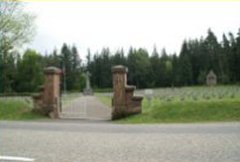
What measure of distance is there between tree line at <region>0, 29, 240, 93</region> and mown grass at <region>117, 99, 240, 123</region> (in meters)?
67.4

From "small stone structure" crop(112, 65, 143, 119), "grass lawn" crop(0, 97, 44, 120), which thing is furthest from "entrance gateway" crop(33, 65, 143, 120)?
"grass lawn" crop(0, 97, 44, 120)

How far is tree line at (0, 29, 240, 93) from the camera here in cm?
9169

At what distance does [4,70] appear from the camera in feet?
269

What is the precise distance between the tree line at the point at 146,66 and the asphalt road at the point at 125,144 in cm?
7333

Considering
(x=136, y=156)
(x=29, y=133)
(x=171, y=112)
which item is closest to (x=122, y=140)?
(x=136, y=156)

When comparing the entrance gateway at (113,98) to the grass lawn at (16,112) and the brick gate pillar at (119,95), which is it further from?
the grass lawn at (16,112)

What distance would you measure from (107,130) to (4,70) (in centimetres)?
7135

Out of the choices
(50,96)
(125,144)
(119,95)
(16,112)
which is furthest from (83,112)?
(125,144)

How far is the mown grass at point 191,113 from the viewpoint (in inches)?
733

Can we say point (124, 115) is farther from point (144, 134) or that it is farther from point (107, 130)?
point (144, 134)

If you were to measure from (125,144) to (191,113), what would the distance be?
9.35 meters

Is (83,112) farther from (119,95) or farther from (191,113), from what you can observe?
(191,113)

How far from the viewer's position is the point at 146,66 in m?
108

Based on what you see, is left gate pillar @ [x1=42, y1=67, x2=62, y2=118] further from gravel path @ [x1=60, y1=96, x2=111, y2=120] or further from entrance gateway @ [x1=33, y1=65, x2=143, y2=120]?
gravel path @ [x1=60, y1=96, x2=111, y2=120]
